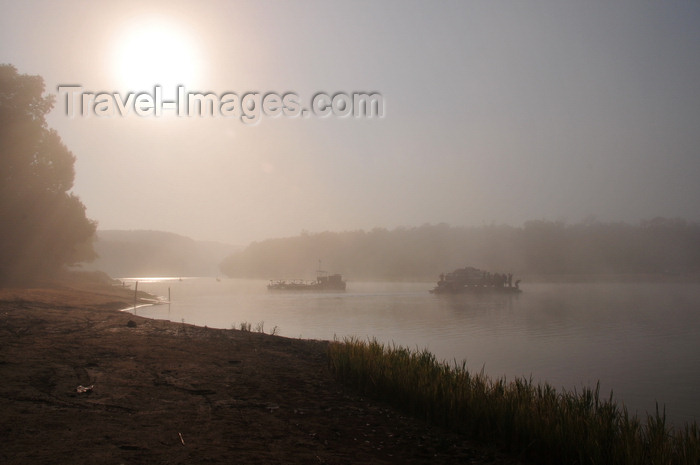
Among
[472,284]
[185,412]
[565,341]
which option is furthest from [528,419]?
[472,284]

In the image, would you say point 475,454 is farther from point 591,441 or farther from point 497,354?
point 497,354

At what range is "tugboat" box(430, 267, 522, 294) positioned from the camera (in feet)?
246

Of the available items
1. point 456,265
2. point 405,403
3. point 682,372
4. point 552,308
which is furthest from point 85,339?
point 456,265

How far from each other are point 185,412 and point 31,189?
102 ft

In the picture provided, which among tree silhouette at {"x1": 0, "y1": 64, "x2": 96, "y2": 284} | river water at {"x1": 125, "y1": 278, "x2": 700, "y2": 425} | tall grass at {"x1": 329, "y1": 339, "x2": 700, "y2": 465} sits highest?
tree silhouette at {"x1": 0, "y1": 64, "x2": 96, "y2": 284}

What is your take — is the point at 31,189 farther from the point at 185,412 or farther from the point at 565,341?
the point at 565,341

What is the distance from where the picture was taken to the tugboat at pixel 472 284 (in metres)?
75.0

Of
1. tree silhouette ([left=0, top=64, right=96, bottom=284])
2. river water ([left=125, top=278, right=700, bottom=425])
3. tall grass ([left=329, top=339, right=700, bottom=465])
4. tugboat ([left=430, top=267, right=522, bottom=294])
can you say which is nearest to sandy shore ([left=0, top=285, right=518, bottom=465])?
tall grass ([left=329, top=339, right=700, bottom=465])

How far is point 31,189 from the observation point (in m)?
32.2

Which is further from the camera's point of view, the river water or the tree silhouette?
the tree silhouette

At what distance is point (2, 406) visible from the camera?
6664 mm

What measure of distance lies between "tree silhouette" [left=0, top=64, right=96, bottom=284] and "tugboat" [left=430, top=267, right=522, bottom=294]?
51.3 m

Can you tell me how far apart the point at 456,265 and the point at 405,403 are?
147 metres

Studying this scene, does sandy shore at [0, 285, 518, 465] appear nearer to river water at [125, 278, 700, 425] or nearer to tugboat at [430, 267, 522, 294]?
river water at [125, 278, 700, 425]
